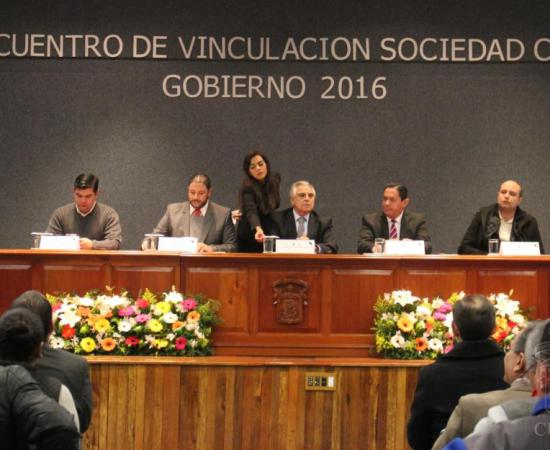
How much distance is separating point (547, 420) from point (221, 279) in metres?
4.37

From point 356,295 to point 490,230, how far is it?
1550 millimetres

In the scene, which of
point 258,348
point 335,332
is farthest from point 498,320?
point 258,348

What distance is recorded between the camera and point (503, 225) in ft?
24.0

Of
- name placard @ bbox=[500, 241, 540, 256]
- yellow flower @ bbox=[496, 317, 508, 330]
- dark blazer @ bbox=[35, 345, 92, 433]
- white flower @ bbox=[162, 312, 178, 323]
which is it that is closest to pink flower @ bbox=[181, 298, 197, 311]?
white flower @ bbox=[162, 312, 178, 323]

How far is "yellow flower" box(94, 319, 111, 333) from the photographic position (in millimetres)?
5715

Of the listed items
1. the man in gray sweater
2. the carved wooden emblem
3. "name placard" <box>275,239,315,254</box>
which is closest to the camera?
the carved wooden emblem

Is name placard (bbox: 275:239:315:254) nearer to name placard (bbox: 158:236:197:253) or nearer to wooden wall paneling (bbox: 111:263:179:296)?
name placard (bbox: 158:236:197:253)

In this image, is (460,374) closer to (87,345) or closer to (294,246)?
(87,345)

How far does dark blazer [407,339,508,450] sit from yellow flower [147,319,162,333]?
8.09 ft

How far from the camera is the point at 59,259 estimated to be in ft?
20.5

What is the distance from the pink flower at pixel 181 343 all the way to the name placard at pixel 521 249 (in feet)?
7.38

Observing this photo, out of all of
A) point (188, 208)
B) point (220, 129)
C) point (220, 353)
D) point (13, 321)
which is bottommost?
point (220, 353)

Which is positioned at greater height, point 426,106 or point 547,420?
point 426,106

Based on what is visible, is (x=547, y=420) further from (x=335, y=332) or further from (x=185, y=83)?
(x=185, y=83)
